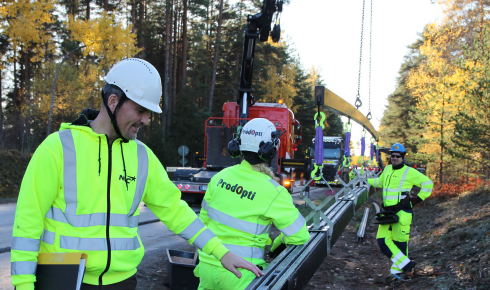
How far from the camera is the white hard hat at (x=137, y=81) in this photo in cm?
221

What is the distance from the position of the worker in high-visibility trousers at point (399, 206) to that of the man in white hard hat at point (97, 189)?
5421mm

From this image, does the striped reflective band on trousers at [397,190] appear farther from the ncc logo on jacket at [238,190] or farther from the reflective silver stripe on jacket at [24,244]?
the reflective silver stripe on jacket at [24,244]

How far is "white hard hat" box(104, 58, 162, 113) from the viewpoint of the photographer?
7.25ft

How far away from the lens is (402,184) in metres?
7.53

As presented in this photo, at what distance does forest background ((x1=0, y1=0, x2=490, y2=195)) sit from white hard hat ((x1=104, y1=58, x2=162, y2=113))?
15742mm

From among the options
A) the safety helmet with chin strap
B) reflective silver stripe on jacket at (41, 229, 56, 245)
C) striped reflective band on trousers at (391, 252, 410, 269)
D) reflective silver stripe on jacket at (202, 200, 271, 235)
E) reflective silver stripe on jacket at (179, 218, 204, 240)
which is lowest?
striped reflective band on trousers at (391, 252, 410, 269)

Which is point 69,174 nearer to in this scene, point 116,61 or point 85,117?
point 85,117

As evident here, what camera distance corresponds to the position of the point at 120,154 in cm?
225

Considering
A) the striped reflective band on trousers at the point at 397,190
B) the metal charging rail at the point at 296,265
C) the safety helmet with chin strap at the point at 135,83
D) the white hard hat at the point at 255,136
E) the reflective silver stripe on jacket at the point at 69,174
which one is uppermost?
the safety helmet with chin strap at the point at 135,83

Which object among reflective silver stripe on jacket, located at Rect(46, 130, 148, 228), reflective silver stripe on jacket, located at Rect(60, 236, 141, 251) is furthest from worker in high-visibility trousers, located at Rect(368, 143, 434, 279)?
reflective silver stripe on jacket, located at Rect(46, 130, 148, 228)

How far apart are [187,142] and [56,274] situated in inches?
1169

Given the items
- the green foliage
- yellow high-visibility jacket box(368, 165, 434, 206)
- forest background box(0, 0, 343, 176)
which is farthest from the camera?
forest background box(0, 0, 343, 176)

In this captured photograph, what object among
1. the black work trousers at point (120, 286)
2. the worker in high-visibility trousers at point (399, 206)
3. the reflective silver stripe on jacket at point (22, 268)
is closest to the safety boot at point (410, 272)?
the worker in high-visibility trousers at point (399, 206)

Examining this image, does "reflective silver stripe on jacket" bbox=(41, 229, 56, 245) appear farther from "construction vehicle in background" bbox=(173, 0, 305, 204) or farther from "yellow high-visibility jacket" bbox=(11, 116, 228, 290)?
"construction vehicle in background" bbox=(173, 0, 305, 204)
